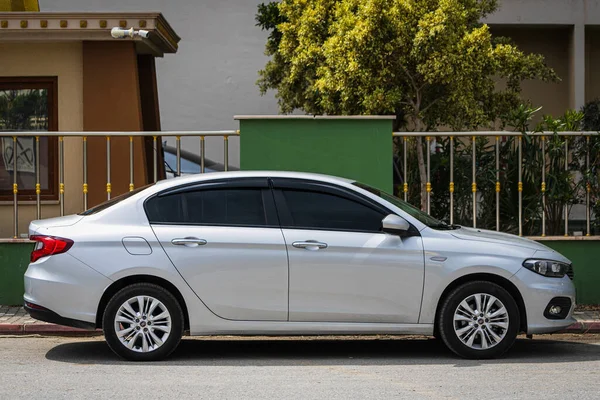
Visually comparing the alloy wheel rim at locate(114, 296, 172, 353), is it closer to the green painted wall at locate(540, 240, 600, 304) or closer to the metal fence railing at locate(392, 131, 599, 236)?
the metal fence railing at locate(392, 131, 599, 236)

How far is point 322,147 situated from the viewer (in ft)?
37.0

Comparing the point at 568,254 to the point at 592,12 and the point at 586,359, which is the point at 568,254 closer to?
the point at 586,359

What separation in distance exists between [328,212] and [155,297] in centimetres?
165

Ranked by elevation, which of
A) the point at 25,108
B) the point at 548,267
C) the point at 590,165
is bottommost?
the point at 548,267

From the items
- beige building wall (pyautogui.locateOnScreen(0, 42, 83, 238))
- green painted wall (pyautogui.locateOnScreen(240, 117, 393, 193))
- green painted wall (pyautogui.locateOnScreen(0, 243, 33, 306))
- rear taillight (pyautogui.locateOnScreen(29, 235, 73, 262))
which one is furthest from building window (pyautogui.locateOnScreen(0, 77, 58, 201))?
rear taillight (pyautogui.locateOnScreen(29, 235, 73, 262))

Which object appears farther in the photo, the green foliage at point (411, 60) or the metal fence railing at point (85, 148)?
the green foliage at point (411, 60)

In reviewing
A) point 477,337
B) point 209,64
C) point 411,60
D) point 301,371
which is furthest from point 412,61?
point 209,64

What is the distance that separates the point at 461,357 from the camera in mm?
8391

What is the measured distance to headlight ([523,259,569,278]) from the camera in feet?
27.6

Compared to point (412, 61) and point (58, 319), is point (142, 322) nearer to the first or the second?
point (58, 319)

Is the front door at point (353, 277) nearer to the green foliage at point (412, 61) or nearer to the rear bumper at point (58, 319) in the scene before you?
the rear bumper at point (58, 319)

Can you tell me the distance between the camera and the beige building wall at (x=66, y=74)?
12.7 metres

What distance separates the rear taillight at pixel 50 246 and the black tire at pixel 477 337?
323 centimetres

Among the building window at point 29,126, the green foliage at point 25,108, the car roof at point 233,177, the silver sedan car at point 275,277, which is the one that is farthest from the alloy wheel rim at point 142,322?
the green foliage at point 25,108
